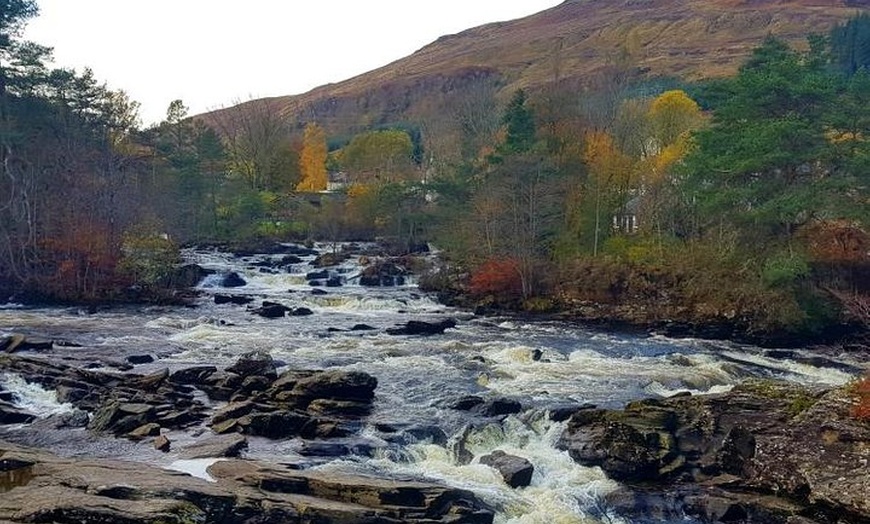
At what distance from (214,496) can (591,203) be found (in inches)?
1564

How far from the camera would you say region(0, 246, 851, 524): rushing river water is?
60.9 ft

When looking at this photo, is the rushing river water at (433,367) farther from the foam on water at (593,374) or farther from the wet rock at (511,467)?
the wet rock at (511,467)

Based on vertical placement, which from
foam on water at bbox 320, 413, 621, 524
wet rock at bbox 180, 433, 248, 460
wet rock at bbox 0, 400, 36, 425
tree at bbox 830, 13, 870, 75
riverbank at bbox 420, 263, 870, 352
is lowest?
riverbank at bbox 420, 263, 870, 352

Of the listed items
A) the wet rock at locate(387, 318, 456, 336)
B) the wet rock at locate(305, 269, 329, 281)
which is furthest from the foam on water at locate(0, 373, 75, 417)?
the wet rock at locate(305, 269, 329, 281)

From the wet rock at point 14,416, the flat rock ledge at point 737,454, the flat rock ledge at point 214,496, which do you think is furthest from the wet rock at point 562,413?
the wet rock at point 14,416

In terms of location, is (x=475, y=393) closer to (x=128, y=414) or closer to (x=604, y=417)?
(x=604, y=417)

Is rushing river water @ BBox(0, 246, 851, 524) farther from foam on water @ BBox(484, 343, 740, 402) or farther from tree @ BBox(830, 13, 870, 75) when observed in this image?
tree @ BBox(830, 13, 870, 75)

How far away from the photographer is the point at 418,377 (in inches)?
1093

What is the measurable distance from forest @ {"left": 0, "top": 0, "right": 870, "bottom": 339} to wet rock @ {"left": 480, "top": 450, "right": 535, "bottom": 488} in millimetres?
16293

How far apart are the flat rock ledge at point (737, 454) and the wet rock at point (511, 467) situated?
5.41 ft

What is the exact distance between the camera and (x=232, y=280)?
180 ft

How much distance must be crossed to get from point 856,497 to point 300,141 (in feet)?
367

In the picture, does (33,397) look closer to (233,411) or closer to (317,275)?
(233,411)

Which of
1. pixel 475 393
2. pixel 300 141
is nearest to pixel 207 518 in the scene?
pixel 475 393
